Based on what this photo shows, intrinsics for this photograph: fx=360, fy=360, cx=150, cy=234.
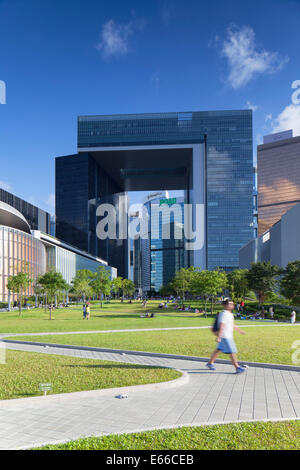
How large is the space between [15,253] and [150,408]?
73.6m

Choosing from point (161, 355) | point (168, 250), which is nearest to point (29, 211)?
point (168, 250)

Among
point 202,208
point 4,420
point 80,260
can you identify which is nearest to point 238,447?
point 4,420

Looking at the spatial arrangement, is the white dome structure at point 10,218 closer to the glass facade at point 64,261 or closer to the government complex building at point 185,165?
the glass facade at point 64,261

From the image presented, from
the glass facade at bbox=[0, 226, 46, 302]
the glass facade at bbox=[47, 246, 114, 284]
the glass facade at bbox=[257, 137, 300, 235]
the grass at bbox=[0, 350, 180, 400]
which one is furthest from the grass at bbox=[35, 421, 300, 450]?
the glass facade at bbox=[257, 137, 300, 235]

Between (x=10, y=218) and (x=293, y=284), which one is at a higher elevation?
(x=10, y=218)

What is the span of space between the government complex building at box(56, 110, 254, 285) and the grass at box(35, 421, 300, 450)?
125 meters

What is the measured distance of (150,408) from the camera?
7230mm

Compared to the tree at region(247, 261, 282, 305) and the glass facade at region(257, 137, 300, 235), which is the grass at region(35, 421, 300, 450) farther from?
the glass facade at region(257, 137, 300, 235)

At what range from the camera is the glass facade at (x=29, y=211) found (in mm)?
145562

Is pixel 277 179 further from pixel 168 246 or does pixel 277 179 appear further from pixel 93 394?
pixel 93 394

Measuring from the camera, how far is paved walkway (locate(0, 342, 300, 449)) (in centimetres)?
610
